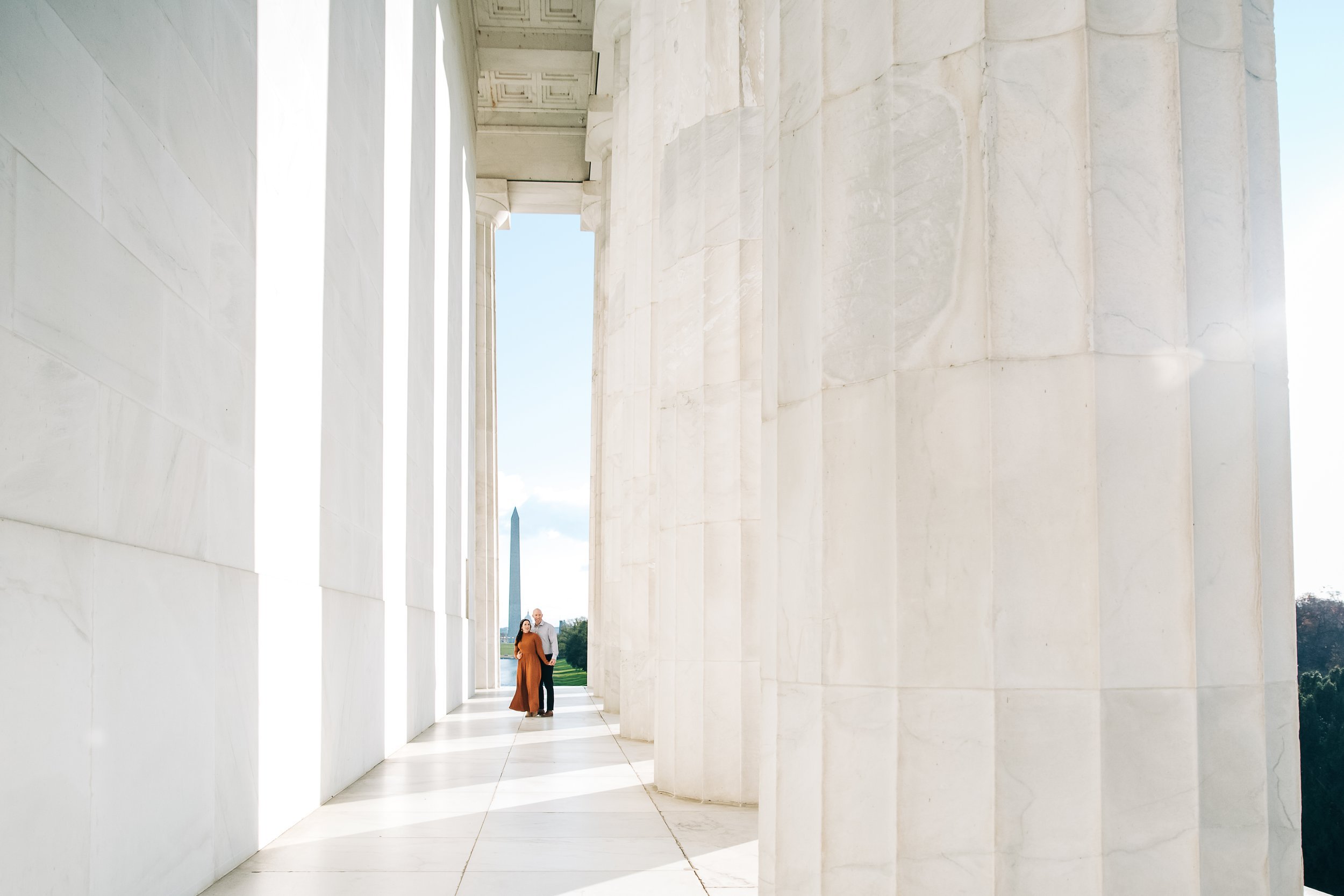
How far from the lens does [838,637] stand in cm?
620

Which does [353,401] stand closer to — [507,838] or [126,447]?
[507,838]

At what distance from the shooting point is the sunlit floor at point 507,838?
962 cm

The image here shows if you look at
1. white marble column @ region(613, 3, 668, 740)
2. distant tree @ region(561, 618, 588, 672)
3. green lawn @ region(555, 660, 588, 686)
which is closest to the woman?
white marble column @ region(613, 3, 668, 740)

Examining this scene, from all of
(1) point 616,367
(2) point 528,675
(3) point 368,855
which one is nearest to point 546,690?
(2) point 528,675

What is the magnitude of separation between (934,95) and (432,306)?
21.7 meters

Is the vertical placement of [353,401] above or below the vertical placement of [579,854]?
above

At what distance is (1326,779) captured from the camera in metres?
24.4

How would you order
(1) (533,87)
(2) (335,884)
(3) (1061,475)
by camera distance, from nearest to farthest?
(3) (1061,475)
(2) (335,884)
(1) (533,87)

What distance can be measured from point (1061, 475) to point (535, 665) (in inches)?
923

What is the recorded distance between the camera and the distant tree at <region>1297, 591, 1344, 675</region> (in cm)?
2075

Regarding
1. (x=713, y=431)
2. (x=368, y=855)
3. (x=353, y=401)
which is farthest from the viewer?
(x=353, y=401)

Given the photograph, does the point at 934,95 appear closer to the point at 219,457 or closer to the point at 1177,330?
the point at 1177,330

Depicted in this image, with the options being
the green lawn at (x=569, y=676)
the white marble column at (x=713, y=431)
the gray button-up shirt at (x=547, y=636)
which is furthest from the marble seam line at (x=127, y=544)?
the green lawn at (x=569, y=676)

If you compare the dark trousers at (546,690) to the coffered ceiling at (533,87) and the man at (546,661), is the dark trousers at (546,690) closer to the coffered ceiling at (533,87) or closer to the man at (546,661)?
the man at (546,661)
